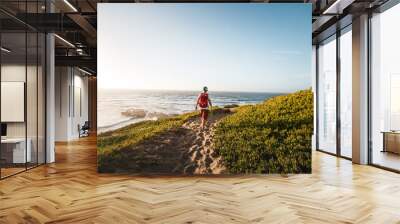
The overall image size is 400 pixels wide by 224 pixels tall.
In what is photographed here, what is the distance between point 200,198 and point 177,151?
1.83 meters

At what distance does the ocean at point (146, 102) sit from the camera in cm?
671

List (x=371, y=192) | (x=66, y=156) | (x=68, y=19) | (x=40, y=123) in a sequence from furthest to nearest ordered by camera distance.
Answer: (x=66, y=156) → (x=68, y=19) → (x=40, y=123) → (x=371, y=192)

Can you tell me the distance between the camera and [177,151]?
6.68 metres

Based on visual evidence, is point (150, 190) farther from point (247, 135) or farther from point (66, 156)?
point (66, 156)

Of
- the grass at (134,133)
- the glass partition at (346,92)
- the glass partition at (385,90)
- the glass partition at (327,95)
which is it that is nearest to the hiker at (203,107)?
the grass at (134,133)

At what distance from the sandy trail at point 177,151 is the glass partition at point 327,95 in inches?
178

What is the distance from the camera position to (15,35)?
6586 millimetres

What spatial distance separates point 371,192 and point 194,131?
290cm

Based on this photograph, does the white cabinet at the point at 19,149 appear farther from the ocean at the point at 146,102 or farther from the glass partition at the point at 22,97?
the ocean at the point at 146,102

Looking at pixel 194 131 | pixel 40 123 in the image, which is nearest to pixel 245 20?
pixel 194 131

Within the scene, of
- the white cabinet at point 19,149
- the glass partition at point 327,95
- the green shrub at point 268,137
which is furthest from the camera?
the glass partition at point 327,95

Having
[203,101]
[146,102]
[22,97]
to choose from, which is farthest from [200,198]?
[22,97]

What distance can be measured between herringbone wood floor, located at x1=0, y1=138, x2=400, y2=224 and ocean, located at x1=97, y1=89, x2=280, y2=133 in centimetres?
100

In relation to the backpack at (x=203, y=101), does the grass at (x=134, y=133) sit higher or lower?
lower
